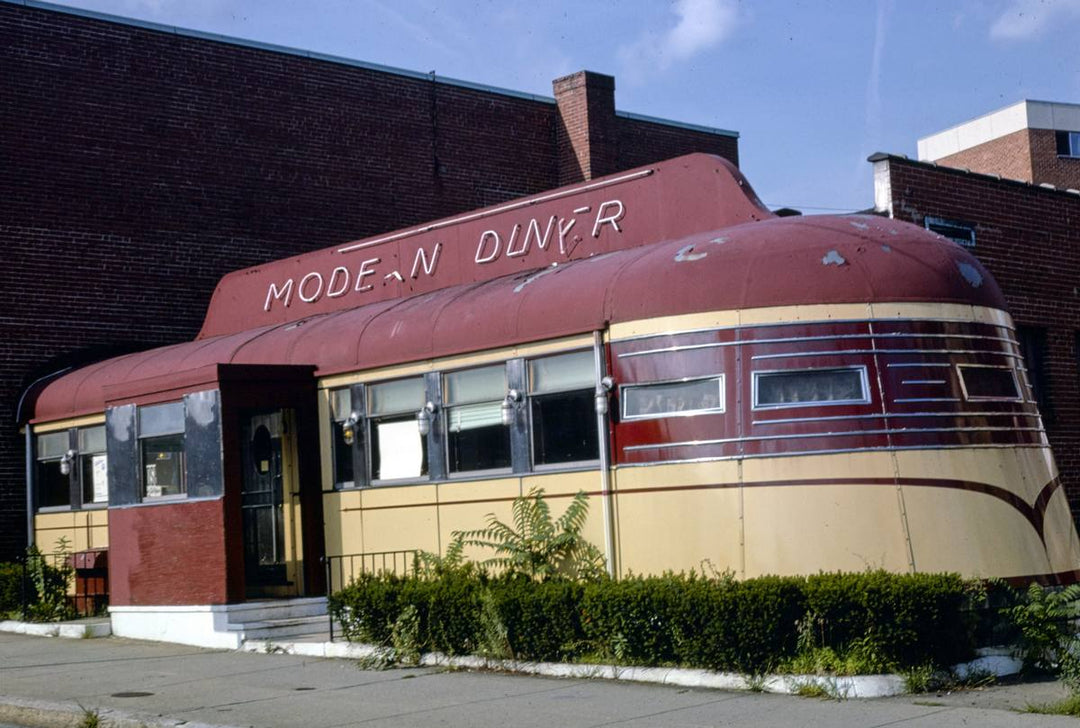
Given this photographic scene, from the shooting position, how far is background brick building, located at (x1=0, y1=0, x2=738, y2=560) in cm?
2120

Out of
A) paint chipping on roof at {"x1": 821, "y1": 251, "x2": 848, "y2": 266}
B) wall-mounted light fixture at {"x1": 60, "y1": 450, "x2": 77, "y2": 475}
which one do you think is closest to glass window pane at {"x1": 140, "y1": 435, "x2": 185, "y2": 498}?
wall-mounted light fixture at {"x1": 60, "y1": 450, "x2": 77, "y2": 475}

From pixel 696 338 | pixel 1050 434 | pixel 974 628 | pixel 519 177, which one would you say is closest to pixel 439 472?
pixel 696 338

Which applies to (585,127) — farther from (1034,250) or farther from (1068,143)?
(1068,143)

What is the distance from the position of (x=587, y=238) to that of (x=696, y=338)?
380 centimetres

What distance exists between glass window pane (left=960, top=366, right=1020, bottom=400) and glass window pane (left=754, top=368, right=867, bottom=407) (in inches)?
40.0

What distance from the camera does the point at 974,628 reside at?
1078 centimetres

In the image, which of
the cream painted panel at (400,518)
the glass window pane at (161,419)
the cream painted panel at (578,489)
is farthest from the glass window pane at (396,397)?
the glass window pane at (161,419)

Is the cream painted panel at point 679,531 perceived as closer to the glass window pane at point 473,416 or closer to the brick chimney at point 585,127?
the glass window pane at point 473,416

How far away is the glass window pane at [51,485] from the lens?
A: 20.1m

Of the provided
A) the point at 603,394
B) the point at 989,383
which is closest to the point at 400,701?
the point at 603,394

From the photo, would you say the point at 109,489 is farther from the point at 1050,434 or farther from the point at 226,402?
the point at 1050,434

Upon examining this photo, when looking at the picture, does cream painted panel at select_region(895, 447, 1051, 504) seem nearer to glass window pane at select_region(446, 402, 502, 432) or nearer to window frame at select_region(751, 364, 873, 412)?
window frame at select_region(751, 364, 873, 412)

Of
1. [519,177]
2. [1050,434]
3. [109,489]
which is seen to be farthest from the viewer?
[519,177]

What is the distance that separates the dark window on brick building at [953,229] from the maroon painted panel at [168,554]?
31.3 ft
